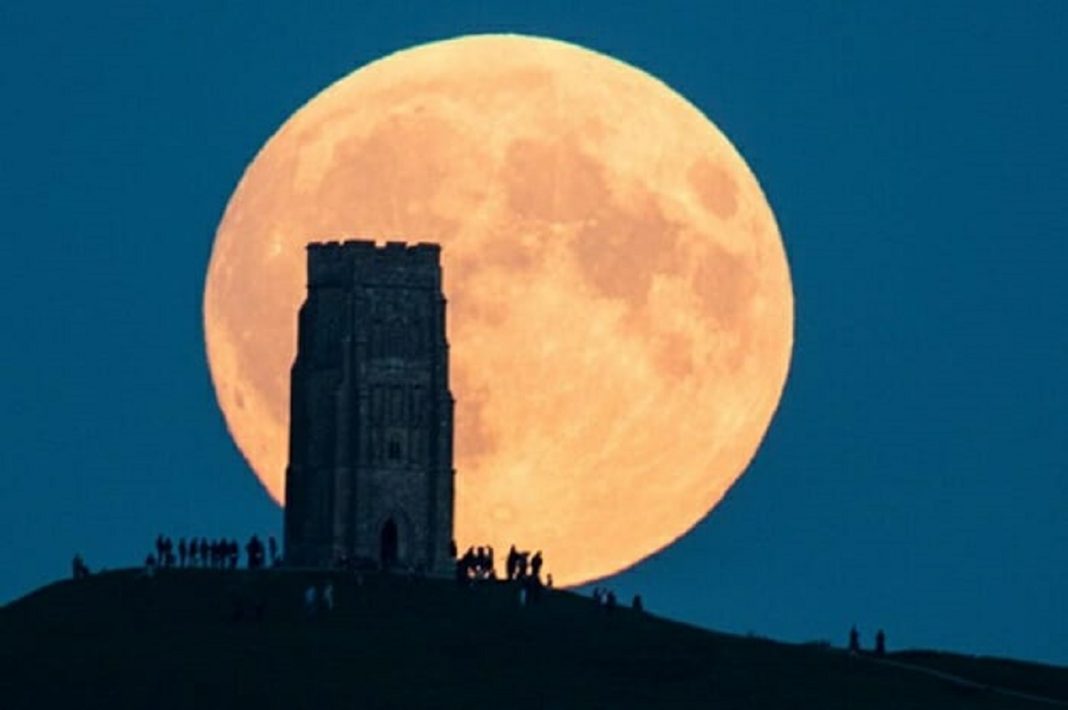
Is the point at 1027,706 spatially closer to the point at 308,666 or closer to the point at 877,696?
the point at 877,696

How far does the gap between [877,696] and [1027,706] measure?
487cm

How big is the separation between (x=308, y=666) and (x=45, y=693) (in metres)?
8.64

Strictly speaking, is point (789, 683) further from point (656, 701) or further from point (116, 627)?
point (116, 627)

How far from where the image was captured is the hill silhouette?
19038cm

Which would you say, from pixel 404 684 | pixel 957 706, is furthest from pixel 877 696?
pixel 404 684

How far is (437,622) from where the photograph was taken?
7835 inches

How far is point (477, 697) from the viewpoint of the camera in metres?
190

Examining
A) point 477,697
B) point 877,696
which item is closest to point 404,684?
point 477,697

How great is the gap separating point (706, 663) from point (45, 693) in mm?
22005

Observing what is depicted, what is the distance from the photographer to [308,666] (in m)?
193

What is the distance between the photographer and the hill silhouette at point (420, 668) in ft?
625

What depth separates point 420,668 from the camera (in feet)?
635

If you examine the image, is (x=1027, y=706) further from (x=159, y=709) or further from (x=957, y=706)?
(x=159, y=709)

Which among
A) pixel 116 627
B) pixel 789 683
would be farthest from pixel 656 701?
pixel 116 627
